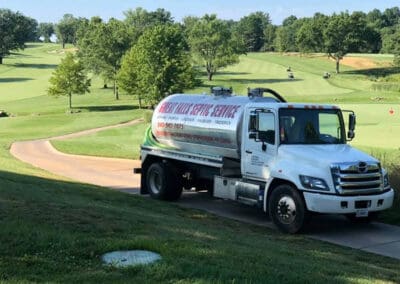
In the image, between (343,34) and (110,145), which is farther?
(343,34)

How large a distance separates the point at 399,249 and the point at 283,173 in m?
2.39

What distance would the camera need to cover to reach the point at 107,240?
22.4 feet

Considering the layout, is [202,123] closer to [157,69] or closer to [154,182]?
[154,182]

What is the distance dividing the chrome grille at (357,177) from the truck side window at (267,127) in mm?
1550

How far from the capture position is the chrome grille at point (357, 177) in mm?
10531

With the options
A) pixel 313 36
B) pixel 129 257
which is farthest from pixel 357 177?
pixel 313 36

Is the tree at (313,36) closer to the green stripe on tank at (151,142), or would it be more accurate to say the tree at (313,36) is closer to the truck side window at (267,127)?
the green stripe on tank at (151,142)

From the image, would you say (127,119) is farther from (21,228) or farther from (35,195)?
(21,228)

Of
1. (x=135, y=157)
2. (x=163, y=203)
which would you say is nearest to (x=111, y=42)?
(x=135, y=157)

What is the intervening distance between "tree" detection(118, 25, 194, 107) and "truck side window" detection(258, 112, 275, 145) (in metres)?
47.6

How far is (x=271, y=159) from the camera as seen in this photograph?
1160 centimetres

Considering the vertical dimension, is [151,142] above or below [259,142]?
below

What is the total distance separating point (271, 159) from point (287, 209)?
1.05 meters

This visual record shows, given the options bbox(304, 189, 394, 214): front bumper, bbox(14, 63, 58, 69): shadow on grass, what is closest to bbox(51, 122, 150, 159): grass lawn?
bbox(304, 189, 394, 214): front bumper
